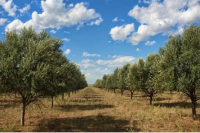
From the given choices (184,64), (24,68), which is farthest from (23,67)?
(184,64)

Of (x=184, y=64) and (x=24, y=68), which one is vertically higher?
(x=184, y=64)

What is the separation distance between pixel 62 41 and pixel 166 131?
21.9 meters

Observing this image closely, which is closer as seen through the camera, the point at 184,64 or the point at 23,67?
the point at 23,67

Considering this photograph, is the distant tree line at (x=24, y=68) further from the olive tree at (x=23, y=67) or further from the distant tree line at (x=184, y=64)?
the distant tree line at (x=184, y=64)

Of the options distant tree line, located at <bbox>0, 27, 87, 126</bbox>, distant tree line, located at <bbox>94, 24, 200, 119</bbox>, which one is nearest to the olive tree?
distant tree line, located at <bbox>0, 27, 87, 126</bbox>

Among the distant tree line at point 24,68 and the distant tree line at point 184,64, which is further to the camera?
the distant tree line at point 184,64

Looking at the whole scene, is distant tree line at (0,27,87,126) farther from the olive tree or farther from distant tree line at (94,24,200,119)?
distant tree line at (94,24,200,119)

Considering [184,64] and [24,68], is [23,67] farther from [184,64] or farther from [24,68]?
[184,64]

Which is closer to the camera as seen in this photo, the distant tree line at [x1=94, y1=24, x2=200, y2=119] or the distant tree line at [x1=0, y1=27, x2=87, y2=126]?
the distant tree line at [x1=0, y1=27, x2=87, y2=126]

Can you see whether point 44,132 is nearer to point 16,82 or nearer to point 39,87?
point 39,87

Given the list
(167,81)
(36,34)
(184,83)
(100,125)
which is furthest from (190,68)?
(36,34)

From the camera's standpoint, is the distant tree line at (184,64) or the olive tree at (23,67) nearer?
the olive tree at (23,67)

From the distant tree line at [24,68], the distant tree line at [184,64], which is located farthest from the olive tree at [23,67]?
the distant tree line at [184,64]

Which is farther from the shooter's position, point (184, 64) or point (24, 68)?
point (184, 64)
